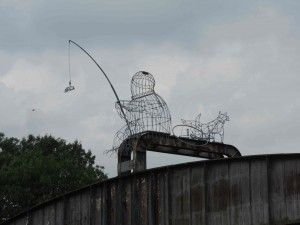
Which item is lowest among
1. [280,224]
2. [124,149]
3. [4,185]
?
[280,224]

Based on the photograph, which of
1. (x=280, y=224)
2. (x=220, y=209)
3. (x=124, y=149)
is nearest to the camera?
(x=280, y=224)

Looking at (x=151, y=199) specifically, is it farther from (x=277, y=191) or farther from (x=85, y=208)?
(x=277, y=191)

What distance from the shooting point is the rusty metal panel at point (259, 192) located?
2344 cm

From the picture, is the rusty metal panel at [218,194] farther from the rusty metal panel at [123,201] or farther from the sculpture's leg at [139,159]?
the sculpture's leg at [139,159]

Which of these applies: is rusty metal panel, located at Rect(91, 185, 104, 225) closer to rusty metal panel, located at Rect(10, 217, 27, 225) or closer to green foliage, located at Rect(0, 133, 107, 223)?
rusty metal panel, located at Rect(10, 217, 27, 225)

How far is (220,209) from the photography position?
24.5 metres

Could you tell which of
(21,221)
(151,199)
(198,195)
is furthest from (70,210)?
(198,195)

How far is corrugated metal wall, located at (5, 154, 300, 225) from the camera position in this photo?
76.7 ft

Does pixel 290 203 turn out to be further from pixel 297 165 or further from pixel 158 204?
pixel 158 204

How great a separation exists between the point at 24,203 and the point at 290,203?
48283 millimetres

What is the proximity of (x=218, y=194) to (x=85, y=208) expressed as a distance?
710cm

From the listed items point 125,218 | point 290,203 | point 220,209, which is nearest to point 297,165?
point 290,203

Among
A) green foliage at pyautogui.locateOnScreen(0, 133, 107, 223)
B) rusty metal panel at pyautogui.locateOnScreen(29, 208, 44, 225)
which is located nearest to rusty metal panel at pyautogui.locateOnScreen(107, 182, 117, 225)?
rusty metal panel at pyautogui.locateOnScreen(29, 208, 44, 225)

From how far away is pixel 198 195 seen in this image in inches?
996
